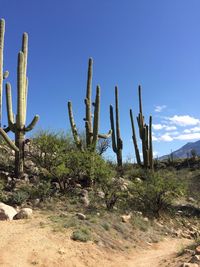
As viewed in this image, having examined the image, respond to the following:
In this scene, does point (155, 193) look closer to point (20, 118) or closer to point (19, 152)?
point (19, 152)

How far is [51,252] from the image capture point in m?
8.94

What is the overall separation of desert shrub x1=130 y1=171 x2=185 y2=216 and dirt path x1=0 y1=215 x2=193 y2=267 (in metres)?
4.60

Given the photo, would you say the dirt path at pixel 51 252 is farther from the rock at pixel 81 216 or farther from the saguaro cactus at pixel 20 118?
the saguaro cactus at pixel 20 118

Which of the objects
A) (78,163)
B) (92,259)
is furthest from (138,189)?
(92,259)

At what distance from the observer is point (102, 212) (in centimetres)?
1298

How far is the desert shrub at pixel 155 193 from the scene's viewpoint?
15344mm

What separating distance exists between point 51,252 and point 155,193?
23.9ft

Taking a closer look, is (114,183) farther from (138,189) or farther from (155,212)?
(155,212)

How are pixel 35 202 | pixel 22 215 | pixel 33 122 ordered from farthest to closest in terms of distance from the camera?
1. pixel 33 122
2. pixel 35 202
3. pixel 22 215

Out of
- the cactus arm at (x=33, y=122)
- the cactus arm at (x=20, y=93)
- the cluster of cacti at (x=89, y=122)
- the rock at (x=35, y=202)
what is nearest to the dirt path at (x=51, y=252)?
the rock at (x=35, y=202)

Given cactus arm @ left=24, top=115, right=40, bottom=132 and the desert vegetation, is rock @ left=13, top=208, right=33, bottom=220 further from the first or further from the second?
cactus arm @ left=24, top=115, right=40, bottom=132

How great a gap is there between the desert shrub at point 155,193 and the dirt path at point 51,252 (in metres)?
4.60

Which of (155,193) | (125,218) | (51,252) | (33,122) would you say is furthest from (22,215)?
(155,193)

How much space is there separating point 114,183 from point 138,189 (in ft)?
3.48
